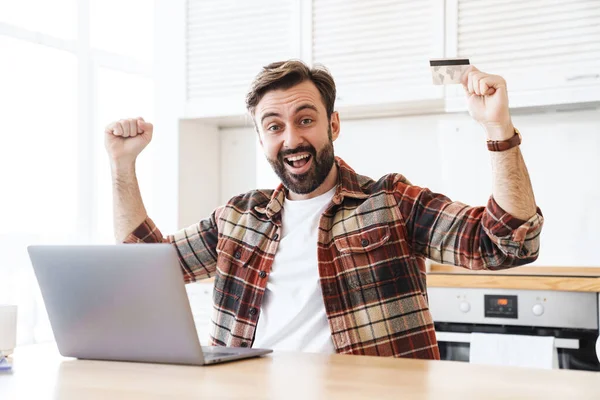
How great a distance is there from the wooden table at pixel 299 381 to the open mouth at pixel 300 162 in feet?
2.28

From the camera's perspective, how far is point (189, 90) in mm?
3932

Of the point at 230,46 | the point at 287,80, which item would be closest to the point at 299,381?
the point at 287,80

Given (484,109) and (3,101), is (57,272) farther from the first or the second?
(3,101)

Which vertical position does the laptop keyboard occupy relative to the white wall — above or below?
below

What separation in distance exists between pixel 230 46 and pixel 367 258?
86.0 inches

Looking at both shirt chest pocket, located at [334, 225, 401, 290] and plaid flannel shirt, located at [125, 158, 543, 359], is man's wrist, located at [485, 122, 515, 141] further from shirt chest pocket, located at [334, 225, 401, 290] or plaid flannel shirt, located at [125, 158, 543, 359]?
shirt chest pocket, located at [334, 225, 401, 290]

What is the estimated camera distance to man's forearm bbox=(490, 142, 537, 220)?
1657 mm

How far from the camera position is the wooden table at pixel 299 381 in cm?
112

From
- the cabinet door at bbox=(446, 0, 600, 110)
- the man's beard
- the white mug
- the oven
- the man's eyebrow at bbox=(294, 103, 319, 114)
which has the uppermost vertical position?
the cabinet door at bbox=(446, 0, 600, 110)

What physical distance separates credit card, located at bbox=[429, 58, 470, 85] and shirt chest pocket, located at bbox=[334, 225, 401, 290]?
49 cm

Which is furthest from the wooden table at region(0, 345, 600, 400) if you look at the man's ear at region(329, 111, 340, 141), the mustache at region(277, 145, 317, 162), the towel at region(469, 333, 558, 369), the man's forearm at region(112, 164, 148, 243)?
the towel at region(469, 333, 558, 369)

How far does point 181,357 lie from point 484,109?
814mm

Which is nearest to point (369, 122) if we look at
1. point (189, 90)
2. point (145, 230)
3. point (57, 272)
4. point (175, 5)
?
point (189, 90)

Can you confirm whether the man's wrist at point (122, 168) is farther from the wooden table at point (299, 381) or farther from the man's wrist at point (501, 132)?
the man's wrist at point (501, 132)
